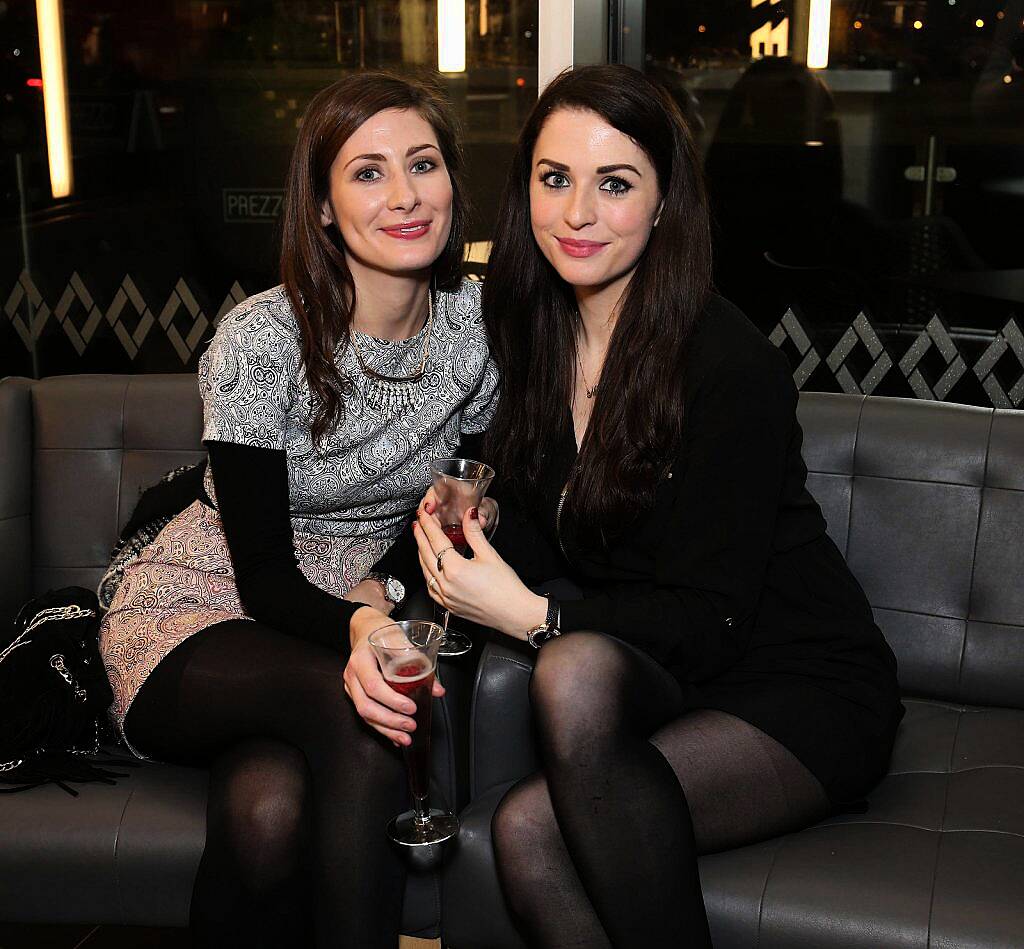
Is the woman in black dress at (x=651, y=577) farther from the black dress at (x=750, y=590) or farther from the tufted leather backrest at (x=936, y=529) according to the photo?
the tufted leather backrest at (x=936, y=529)

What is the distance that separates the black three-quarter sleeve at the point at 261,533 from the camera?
1.99 metres

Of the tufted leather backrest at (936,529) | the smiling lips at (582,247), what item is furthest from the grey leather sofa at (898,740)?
the smiling lips at (582,247)

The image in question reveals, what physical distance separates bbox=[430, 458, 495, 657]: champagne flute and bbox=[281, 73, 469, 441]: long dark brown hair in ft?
0.93

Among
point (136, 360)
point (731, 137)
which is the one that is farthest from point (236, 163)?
point (731, 137)

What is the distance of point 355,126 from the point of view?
2.07 meters

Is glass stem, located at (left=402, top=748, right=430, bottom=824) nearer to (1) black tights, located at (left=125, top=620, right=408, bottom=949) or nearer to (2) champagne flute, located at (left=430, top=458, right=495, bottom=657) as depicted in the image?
(1) black tights, located at (left=125, top=620, right=408, bottom=949)

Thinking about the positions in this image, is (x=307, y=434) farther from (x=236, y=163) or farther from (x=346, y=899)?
(x=236, y=163)

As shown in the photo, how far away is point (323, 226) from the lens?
217cm

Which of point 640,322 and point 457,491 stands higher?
point 640,322

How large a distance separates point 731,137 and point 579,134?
1507 mm

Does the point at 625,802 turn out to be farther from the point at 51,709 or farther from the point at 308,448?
the point at 51,709

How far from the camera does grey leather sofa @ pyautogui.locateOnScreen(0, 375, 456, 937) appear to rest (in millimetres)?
1903

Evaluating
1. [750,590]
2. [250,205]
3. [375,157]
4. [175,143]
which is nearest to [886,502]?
[750,590]

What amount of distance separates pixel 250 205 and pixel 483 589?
239cm
